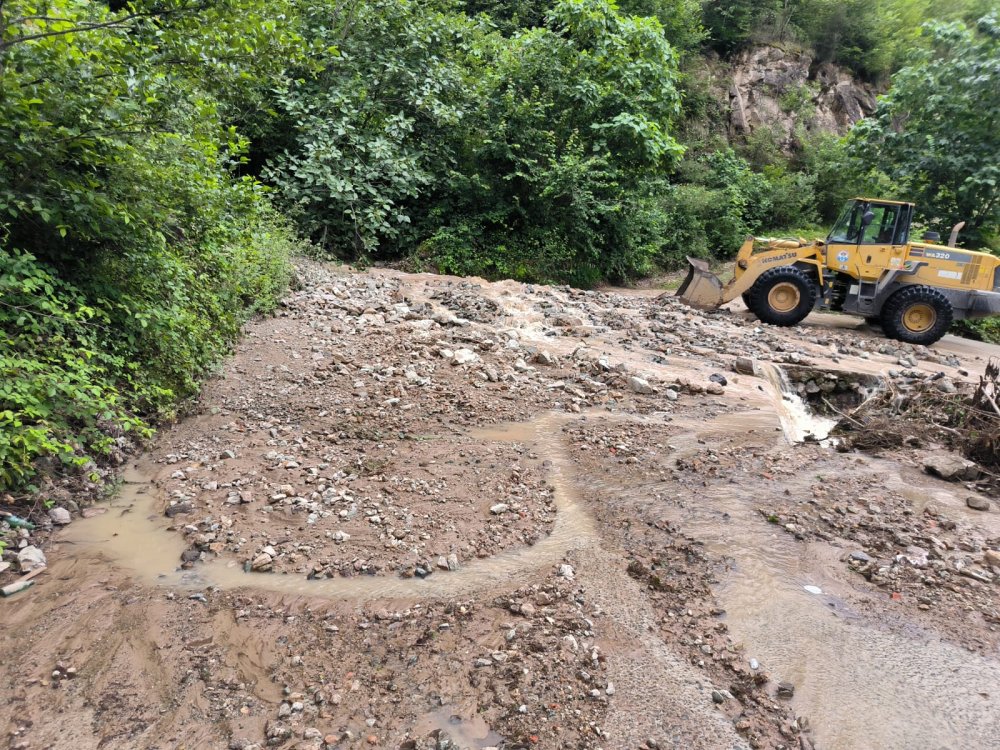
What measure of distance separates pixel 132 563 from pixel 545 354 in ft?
16.8

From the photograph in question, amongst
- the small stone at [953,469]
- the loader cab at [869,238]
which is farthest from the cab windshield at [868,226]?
the small stone at [953,469]

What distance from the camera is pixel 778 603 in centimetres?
378

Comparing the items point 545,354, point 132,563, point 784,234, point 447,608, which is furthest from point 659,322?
point 784,234

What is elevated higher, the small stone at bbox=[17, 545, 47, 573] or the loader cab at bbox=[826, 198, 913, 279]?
the loader cab at bbox=[826, 198, 913, 279]

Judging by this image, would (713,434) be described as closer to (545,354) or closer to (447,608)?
(545,354)

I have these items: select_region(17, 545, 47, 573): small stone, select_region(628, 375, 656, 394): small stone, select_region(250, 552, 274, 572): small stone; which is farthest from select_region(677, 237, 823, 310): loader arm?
select_region(17, 545, 47, 573): small stone

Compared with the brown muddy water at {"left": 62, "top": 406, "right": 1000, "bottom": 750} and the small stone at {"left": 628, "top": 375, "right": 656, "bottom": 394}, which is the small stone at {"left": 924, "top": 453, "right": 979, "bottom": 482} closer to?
the brown muddy water at {"left": 62, "top": 406, "right": 1000, "bottom": 750}

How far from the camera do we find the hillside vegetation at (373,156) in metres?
4.13

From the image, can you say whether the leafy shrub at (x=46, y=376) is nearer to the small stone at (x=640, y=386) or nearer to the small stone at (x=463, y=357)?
the small stone at (x=463, y=357)

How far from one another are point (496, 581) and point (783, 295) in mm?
9141

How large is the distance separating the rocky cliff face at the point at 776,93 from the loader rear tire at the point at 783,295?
15.6m

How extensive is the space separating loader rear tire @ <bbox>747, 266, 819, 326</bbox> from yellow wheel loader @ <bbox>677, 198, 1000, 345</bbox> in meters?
0.02

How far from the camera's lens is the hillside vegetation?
413cm

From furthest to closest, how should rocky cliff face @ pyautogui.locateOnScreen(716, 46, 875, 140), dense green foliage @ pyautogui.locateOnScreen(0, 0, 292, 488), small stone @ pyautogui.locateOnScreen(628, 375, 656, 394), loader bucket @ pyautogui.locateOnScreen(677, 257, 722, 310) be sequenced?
rocky cliff face @ pyautogui.locateOnScreen(716, 46, 875, 140)
loader bucket @ pyautogui.locateOnScreen(677, 257, 722, 310)
small stone @ pyautogui.locateOnScreen(628, 375, 656, 394)
dense green foliage @ pyautogui.locateOnScreen(0, 0, 292, 488)
